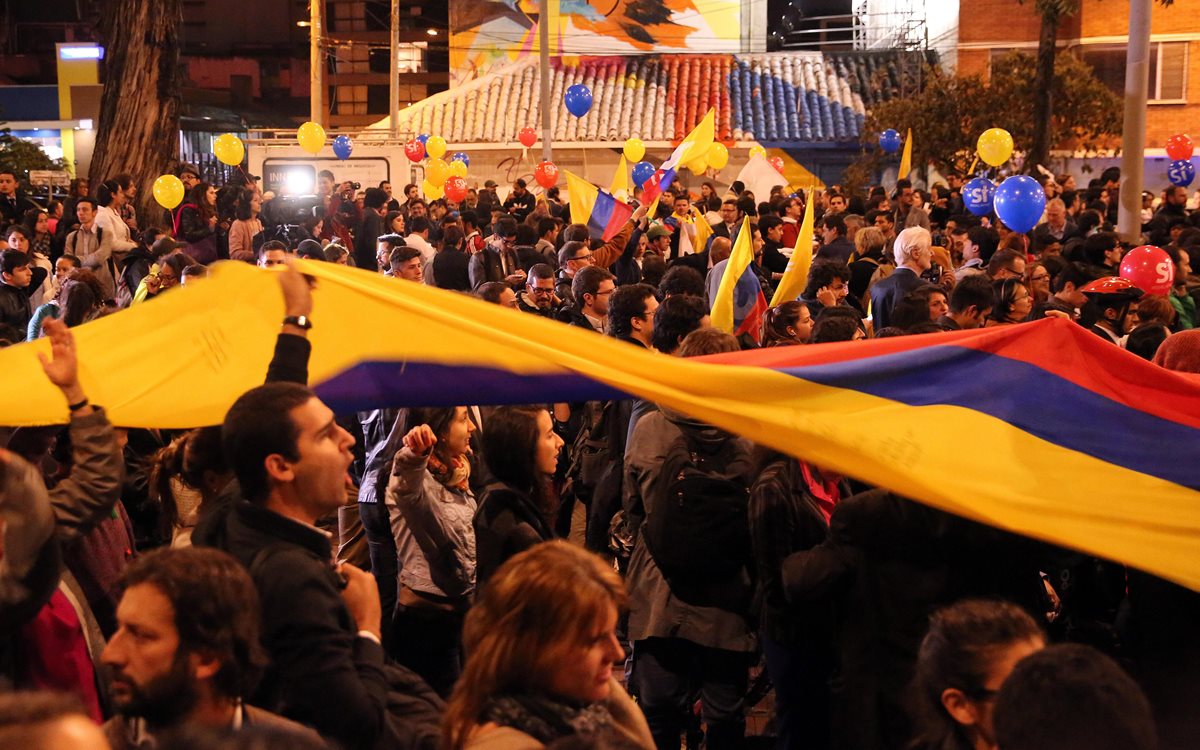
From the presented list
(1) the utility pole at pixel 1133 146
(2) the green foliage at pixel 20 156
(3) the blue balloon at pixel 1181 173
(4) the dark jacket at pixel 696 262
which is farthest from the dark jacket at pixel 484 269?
(2) the green foliage at pixel 20 156

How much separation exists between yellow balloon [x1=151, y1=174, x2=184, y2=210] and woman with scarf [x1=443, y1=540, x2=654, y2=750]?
517 inches

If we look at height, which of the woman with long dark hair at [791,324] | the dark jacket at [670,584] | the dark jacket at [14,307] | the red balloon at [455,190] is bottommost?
the dark jacket at [670,584]

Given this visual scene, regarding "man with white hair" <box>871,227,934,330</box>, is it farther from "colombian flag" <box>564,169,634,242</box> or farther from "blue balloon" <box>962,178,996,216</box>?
"blue balloon" <box>962,178,996,216</box>

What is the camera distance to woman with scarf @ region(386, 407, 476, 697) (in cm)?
489

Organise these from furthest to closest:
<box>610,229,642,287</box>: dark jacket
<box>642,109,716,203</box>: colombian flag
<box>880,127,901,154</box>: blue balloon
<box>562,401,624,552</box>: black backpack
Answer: <box>880,127,901,154</box>: blue balloon < <box>642,109,716,203</box>: colombian flag < <box>610,229,642,287</box>: dark jacket < <box>562,401,624,552</box>: black backpack

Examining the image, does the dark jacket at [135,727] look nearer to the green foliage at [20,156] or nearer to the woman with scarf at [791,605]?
the woman with scarf at [791,605]

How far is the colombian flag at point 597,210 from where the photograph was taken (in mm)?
12203

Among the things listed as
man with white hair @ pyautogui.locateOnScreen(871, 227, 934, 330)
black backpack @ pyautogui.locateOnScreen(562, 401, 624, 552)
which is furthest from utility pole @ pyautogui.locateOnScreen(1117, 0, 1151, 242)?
black backpack @ pyautogui.locateOnScreen(562, 401, 624, 552)

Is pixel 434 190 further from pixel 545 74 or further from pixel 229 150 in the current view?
pixel 545 74

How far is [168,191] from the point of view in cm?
1484

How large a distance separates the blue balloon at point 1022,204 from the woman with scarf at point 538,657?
30.7 feet

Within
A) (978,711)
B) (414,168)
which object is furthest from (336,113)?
(978,711)

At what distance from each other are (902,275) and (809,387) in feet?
15.7

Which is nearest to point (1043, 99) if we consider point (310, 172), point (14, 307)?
point (310, 172)
